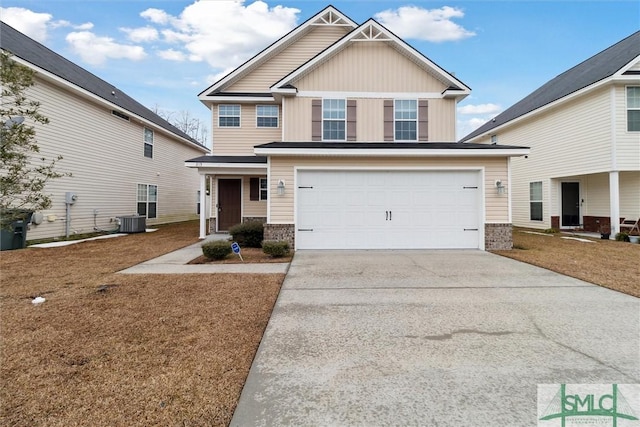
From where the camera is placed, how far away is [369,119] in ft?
38.5

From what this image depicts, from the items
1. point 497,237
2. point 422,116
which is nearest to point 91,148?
point 422,116

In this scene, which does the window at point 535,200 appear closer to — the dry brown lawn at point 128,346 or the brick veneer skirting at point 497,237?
the brick veneer skirting at point 497,237

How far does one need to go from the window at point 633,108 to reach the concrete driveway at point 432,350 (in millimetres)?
10083

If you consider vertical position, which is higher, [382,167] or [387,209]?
[382,167]

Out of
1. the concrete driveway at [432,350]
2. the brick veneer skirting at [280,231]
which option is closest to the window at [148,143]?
the brick veneer skirting at [280,231]

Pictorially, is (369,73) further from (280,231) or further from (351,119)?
(280,231)

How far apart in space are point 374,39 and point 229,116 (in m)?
7.14

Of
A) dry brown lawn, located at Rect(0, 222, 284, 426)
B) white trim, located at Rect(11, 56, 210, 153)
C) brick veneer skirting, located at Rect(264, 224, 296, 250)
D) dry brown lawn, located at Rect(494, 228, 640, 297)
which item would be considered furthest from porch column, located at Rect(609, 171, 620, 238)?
white trim, located at Rect(11, 56, 210, 153)

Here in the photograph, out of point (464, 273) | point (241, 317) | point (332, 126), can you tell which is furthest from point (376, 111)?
point (241, 317)

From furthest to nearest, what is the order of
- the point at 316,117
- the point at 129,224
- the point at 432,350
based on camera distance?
the point at 129,224 < the point at 316,117 < the point at 432,350

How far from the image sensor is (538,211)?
1616 cm

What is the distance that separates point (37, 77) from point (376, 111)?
11.9 metres

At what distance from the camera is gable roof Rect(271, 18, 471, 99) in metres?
11.3

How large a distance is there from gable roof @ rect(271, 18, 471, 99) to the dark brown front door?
5205 millimetres
